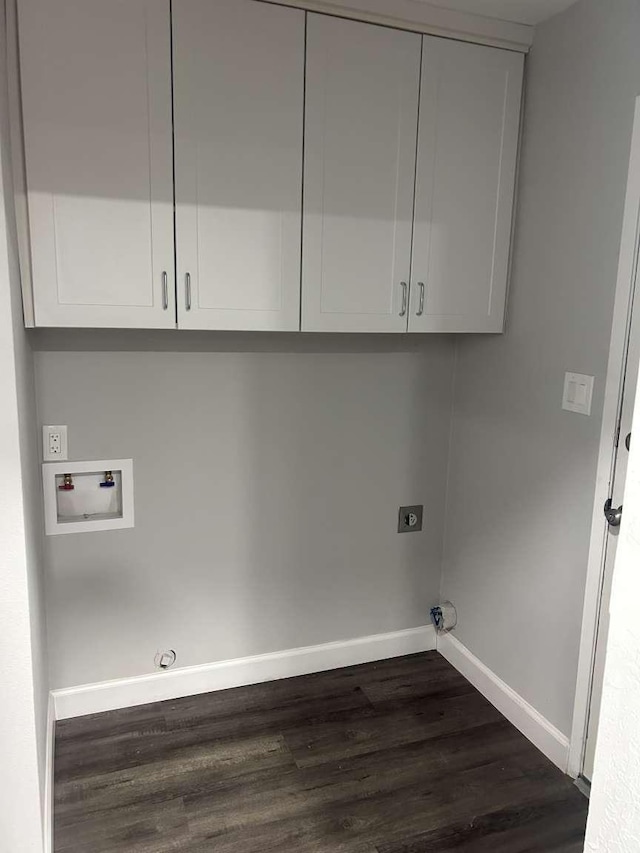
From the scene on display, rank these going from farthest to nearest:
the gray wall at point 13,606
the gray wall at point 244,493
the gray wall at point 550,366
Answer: the gray wall at point 244,493
the gray wall at point 550,366
the gray wall at point 13,606

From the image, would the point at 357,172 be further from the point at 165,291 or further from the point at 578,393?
the point at 578,393

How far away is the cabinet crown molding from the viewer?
6.77ft

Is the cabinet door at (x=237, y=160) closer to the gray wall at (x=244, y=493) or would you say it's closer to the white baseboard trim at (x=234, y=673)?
the gray wall at (x=244, y=493)

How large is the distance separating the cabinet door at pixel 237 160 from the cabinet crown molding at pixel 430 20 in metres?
0.13

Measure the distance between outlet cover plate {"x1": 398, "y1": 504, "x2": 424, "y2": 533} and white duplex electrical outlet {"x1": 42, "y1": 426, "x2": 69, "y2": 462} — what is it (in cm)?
139

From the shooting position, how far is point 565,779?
2.21 m

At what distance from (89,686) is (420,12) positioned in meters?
2.64

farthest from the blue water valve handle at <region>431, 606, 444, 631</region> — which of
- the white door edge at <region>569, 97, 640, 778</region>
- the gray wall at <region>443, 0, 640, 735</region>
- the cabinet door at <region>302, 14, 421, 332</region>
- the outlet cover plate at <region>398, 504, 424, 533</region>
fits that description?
the cabinet door at <region>302, 14, 421, 332</region>

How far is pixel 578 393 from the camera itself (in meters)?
2.12

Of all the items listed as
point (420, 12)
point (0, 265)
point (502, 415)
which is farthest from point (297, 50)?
point (502, 415)

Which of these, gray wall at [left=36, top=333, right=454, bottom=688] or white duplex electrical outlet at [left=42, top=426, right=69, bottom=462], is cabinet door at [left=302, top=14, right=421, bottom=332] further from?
white duplex electrical outlet at [left=42, top=426, right=69, bottom=462]

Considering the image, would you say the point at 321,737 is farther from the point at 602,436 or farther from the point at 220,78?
the point at 220,78

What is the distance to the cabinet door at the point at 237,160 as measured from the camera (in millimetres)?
1966

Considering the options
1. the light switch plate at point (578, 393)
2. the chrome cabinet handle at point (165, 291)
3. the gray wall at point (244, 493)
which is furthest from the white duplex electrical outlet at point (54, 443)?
the light switch plate at point (578, 393)
